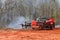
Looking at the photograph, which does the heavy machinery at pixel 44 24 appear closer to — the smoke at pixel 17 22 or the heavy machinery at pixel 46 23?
the heavy machinery at pixel 46 23

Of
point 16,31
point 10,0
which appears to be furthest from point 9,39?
point 10,0

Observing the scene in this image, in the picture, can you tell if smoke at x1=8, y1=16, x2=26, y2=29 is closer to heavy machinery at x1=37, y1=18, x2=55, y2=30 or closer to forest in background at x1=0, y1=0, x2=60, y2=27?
forest in background at x1=0, y1=0, x2=60, y2=27

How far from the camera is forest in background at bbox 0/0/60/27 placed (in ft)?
21.3

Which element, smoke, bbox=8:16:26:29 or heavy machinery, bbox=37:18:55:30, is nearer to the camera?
smoke, bbox=8:16:26:29

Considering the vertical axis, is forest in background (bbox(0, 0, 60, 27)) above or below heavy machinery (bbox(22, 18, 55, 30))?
above

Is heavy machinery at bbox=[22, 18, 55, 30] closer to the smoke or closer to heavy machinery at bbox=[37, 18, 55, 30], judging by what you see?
heavy machinery at bbox=[37, 18, 55, 30]

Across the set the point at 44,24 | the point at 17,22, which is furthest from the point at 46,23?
the point at 17,22

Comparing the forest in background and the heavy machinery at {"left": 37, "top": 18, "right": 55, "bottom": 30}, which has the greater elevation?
the forest in background

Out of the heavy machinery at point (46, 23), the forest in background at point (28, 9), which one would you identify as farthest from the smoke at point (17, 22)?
the heavy machinery at point (46, 23)

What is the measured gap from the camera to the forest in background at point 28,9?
21.3 ft

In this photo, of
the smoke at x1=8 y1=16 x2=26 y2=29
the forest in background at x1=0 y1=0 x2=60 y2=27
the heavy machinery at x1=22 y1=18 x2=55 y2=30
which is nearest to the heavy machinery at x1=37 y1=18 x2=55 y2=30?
the heavy machinery at x1=22 y1=18 x2=55 y2=30

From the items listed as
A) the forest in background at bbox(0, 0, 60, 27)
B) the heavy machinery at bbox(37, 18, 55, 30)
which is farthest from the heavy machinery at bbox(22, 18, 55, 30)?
the forest in background at bbox(0, 0, 60, 27)

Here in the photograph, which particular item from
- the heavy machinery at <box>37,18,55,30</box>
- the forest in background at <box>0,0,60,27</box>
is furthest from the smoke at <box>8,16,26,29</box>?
the heavy machinery at <box>37,18,55,30</box>

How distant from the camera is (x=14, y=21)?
6438 millimetres
